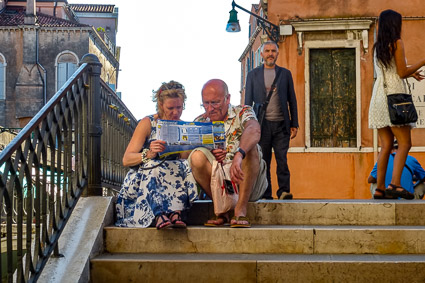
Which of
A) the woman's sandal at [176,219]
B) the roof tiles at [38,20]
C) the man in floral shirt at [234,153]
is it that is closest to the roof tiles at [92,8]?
the roof tiles at [38,20]

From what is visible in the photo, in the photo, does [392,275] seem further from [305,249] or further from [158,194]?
[158,194]

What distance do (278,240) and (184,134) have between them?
101 cm

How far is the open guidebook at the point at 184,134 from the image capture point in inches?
213

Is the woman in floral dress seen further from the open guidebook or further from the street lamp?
the street lamp

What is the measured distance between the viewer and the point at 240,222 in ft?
17.7

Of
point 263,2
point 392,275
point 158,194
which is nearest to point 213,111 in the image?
point 158,194

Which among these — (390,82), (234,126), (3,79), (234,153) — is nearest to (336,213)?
(234,153)

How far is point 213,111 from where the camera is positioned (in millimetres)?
5773

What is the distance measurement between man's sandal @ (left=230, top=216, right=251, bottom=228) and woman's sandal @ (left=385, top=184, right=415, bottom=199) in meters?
1.87

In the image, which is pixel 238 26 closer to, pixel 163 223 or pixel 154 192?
pixel 154 192

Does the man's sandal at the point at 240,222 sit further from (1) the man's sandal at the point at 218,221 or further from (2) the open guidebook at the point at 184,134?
(2) the open guidebook at the point at 184,134

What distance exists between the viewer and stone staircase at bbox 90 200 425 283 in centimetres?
480

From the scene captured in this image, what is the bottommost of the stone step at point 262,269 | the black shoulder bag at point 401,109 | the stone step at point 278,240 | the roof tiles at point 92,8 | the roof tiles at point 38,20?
the stone step at point 262,269

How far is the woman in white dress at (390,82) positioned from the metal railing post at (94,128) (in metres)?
2.56
